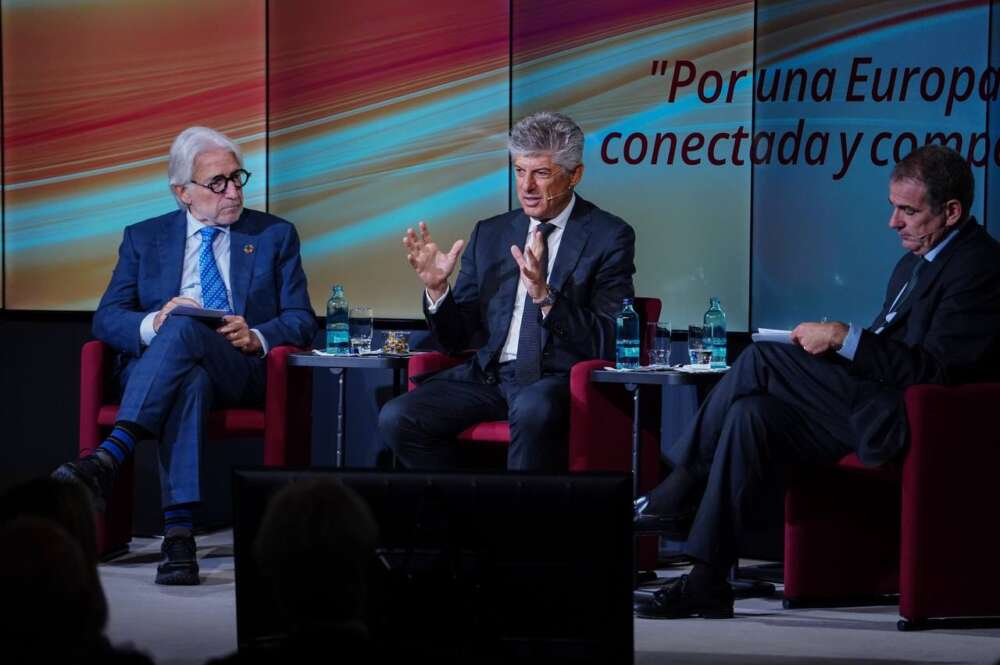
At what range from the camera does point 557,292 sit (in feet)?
16.4

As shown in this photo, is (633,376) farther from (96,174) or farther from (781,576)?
(96,174)

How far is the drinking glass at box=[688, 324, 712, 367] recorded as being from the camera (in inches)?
199

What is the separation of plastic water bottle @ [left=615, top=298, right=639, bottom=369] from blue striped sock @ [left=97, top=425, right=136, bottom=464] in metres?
1.61

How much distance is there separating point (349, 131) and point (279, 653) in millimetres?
5167

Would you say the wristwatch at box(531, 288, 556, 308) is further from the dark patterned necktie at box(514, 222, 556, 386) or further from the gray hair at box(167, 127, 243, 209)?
the gray hair at box(167, 127, 243, 209)

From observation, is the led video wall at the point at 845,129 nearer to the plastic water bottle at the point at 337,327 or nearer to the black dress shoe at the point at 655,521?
the black dress shoe at the point at 655,521

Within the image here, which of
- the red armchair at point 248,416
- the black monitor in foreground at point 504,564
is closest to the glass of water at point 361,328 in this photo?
the red armchair at point 248,416

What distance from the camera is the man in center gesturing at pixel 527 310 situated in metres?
4.93

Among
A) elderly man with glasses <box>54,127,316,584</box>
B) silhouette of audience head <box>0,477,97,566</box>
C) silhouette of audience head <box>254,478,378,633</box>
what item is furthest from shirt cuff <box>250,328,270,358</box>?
silhouette of audience head <box>254,478,378,633</box>

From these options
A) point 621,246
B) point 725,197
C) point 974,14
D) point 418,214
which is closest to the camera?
point 621,246

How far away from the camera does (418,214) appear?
6543mm

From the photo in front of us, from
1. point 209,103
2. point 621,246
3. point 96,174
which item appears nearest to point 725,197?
point 621,246

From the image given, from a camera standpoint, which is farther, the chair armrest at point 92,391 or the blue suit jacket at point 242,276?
the blue suit jacket at point 242,276

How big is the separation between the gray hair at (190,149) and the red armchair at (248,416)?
2.29 feet
